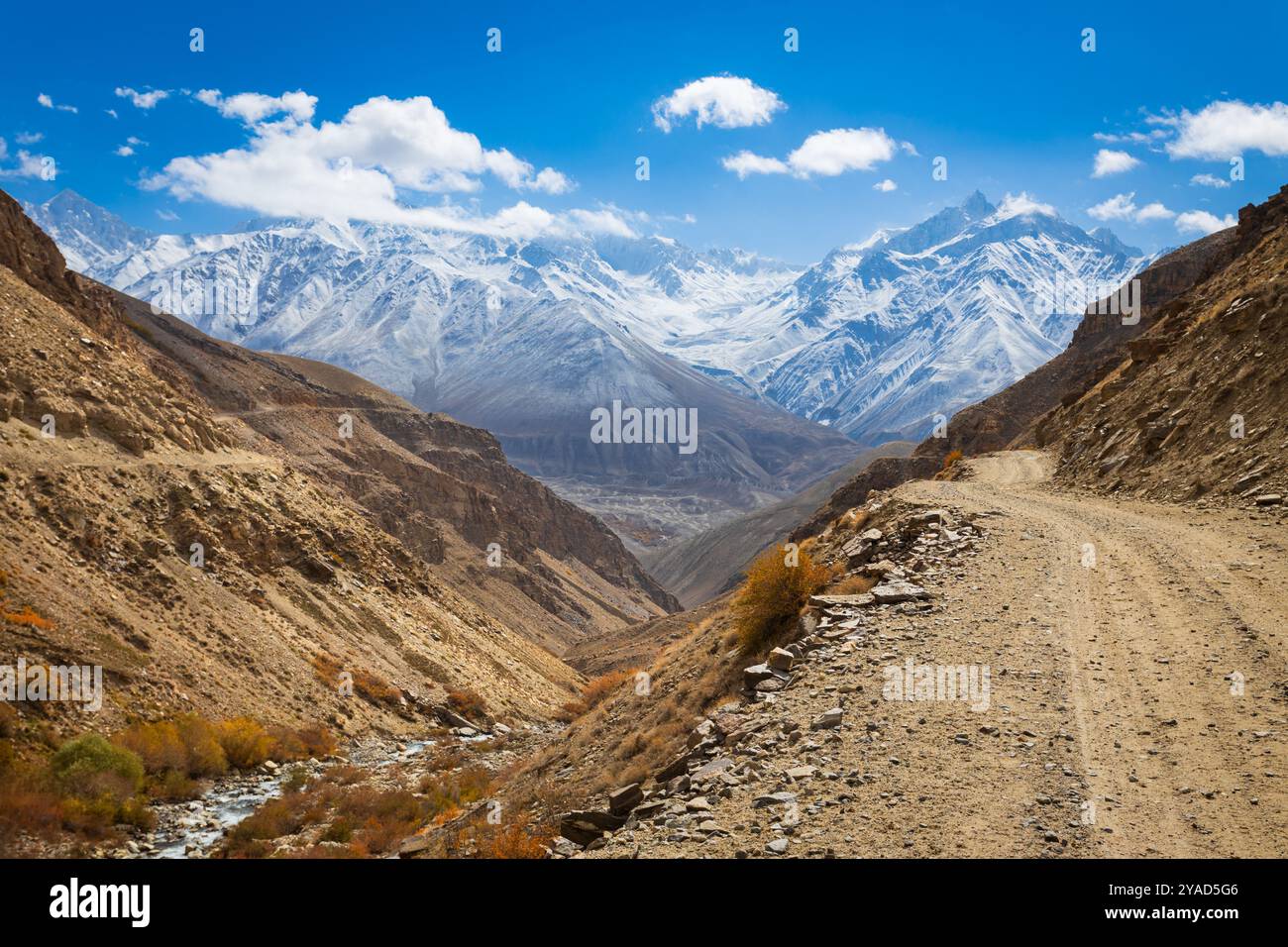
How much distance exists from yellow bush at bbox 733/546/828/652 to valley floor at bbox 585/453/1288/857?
6.52 ft

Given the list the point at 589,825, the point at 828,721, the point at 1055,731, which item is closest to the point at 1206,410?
the point at 1055,731

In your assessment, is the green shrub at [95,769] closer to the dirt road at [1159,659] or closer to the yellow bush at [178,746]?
the yellow bush at [178,746]

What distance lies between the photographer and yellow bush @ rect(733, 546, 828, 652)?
13.8 m

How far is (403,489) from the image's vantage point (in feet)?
270

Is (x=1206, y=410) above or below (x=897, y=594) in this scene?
above

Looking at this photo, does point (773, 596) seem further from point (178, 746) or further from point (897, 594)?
point (178, 746)

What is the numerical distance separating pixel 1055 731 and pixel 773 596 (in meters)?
6.00

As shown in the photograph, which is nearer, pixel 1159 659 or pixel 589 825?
pixel 589 825

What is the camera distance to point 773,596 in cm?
1397

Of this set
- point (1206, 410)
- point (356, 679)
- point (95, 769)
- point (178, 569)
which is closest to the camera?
point (95, 769)

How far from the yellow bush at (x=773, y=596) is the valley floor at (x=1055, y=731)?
6.52ft

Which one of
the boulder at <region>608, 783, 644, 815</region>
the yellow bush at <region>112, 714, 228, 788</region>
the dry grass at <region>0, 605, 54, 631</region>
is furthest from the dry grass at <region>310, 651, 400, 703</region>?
the boulder at <region>608, 783, 644, 815</region>
